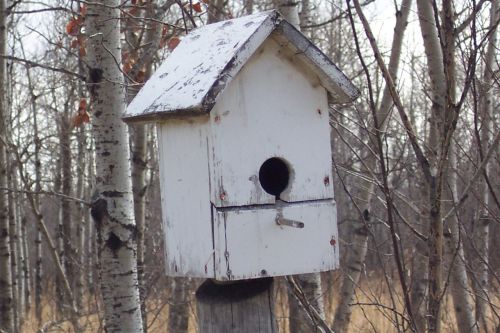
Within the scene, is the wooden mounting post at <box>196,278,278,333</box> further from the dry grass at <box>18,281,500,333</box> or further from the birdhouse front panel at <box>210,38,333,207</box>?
the dry grass at <box>18,281,500,333</box>

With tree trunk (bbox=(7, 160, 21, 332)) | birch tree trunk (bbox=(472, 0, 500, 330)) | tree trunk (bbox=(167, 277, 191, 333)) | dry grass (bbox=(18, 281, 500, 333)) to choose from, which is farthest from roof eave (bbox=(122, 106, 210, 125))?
tree trunk (bbox=(167, 277, 191, 333))

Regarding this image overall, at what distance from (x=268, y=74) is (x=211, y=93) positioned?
0.29 metres

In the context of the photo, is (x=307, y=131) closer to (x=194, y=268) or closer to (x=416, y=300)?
(x=194, y=268)

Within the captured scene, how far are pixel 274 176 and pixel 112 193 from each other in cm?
148

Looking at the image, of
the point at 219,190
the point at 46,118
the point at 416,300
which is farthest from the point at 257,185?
the point at 46,118

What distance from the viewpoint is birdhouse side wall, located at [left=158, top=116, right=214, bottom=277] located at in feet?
8.42

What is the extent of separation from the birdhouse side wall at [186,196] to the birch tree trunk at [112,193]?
1.24 metres

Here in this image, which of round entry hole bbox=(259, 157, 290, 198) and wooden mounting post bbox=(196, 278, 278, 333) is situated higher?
round entry hole bbox=(259, 157, 290, 198)

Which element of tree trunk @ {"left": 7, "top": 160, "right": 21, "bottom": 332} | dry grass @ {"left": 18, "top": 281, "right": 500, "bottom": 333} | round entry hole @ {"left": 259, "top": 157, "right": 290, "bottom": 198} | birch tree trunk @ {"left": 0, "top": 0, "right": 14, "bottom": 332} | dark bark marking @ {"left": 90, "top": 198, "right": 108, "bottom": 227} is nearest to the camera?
round entry hole @ {"left": 259, "top": 157, "right": 290, "bottom": 198}

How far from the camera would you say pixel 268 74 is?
2676mm

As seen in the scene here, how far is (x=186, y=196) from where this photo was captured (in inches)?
105

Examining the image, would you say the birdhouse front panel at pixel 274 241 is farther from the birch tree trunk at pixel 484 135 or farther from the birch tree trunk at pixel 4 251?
the birch tree trunk at pixel 4 251

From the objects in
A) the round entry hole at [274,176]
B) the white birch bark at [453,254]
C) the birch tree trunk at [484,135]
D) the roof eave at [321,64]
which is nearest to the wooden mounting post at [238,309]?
the round entry hole at [274,176]

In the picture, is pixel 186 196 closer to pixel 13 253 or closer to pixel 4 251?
pixel 4 251
